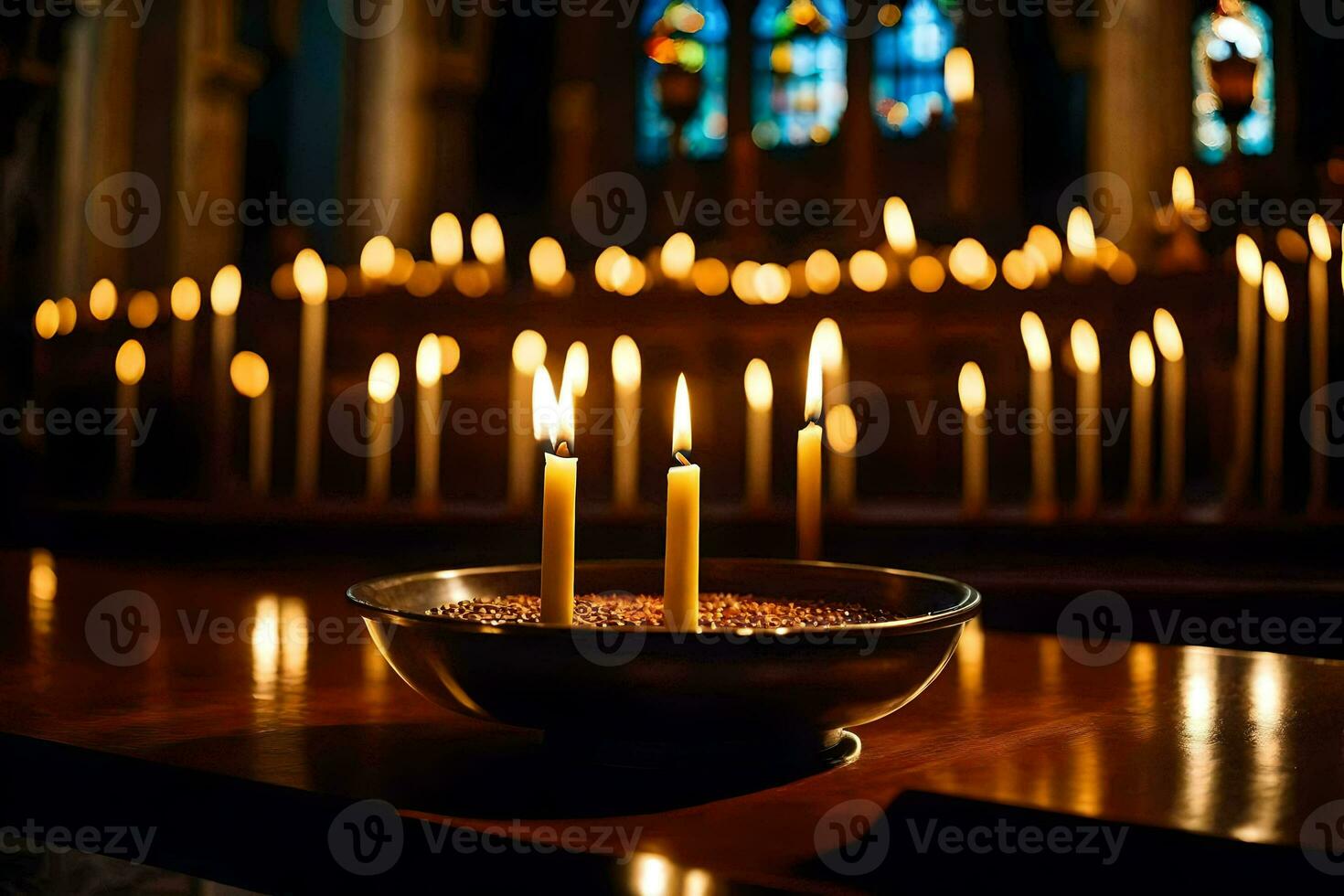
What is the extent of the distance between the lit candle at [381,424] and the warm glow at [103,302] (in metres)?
0.82

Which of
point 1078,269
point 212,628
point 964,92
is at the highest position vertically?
point 964,92

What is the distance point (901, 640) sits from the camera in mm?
568

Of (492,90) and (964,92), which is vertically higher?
(492,90)

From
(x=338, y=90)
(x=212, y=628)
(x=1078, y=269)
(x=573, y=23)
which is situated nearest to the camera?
(x=212, y=628)

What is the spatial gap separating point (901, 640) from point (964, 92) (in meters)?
3.45

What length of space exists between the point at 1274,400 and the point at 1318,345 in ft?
0.63

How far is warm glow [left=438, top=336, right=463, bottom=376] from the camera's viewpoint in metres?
2.96

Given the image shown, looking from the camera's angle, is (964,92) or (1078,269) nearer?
(1078,269)

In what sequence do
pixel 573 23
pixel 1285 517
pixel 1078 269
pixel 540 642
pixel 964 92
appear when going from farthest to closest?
pixel 573 23 → pixel 964 92 → pixel 1078 269 → pixel 1285 517 → pixel 540 642

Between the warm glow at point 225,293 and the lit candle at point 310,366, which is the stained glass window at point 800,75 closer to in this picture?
the lit candle at point 310,366

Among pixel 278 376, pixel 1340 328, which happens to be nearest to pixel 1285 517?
pixel 1340 328

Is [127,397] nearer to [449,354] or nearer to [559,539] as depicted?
[449,354]

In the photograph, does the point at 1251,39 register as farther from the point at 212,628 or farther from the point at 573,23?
the point at 212,628

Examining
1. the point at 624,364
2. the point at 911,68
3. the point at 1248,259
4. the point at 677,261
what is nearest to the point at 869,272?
the point at 677,261
